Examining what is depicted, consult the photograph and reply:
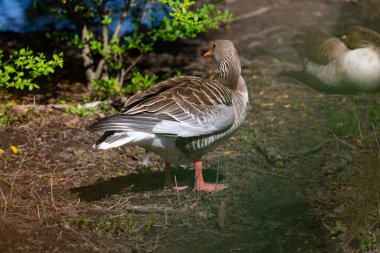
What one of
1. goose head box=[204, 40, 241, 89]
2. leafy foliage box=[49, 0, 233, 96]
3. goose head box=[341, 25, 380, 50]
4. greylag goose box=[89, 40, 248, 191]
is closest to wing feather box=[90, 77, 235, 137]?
greylag goose box=[89, 40, 248, 191]

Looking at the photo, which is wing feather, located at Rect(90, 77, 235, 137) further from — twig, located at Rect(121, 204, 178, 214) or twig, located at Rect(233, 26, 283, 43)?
twig, located at Rect(233, 26, 283, 43)

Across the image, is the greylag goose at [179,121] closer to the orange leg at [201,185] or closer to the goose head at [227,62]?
the orange leg at [201,185]

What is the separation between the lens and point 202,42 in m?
10.6

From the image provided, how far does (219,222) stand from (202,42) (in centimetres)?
598

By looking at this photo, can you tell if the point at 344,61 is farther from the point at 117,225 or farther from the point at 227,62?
the point at 117,225

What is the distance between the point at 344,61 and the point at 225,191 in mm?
3489

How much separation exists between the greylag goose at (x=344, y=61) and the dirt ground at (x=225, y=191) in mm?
241

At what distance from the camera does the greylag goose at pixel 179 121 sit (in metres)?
5.13

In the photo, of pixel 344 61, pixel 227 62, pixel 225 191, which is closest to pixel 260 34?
pixel 344 61

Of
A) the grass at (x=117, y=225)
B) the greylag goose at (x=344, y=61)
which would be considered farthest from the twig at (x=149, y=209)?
the greylag goose at (x=344, y=61)

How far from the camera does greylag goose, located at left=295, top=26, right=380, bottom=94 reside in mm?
8227

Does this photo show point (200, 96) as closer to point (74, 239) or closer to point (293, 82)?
point (74, 239)

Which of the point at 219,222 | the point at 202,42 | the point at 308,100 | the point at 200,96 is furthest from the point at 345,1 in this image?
the point at 219,222

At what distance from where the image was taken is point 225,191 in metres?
5.81
